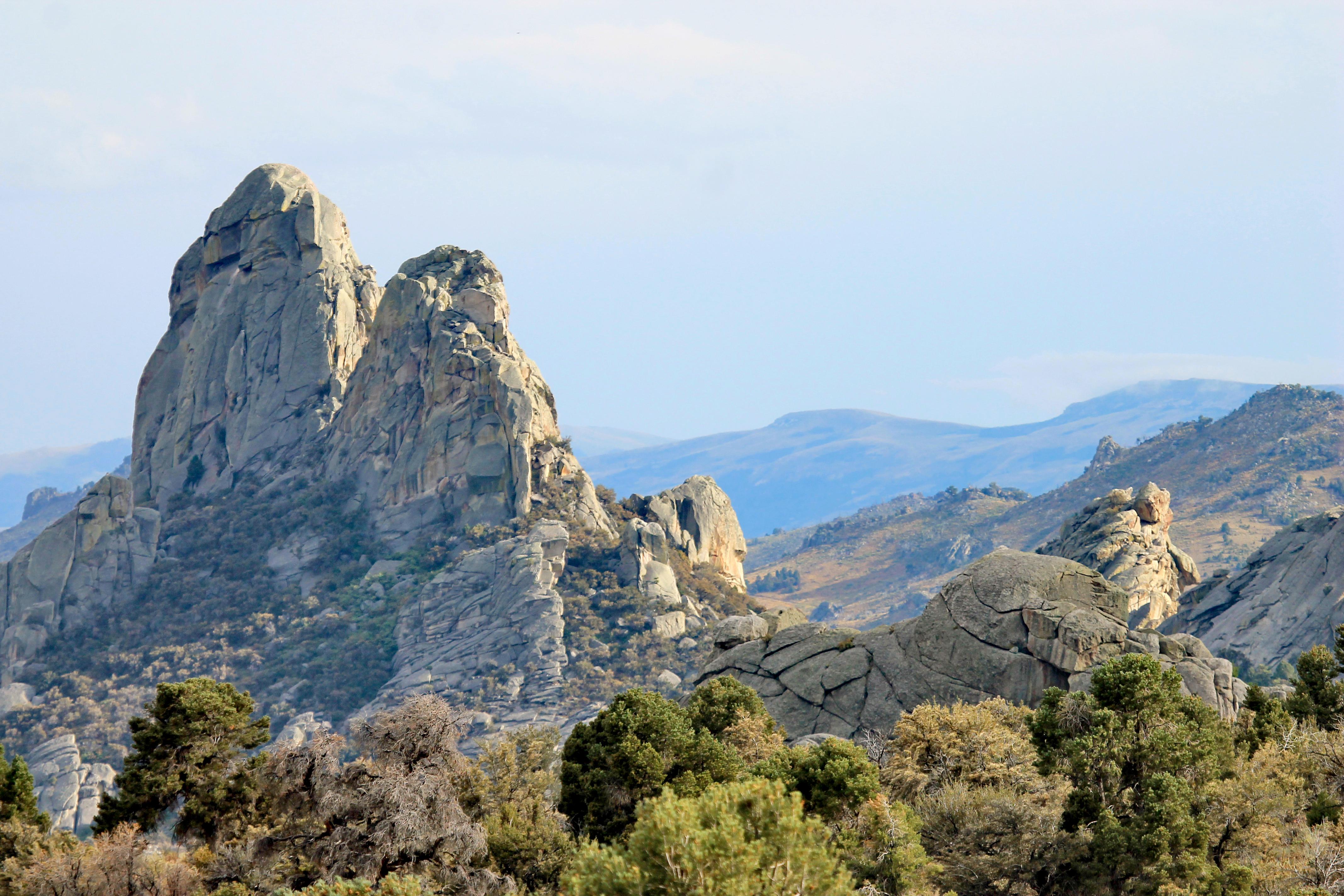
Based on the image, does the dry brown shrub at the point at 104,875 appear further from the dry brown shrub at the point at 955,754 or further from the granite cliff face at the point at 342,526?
the granite cliff face at the point at 342,526

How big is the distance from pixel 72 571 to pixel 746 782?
12090 cm

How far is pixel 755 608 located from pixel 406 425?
45.3m

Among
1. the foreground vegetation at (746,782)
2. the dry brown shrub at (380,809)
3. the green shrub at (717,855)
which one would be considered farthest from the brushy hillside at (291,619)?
the green shrub at (717,855)

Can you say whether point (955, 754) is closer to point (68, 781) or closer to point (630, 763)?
point (630, 763)

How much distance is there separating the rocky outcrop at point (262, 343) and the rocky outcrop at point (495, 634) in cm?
3692

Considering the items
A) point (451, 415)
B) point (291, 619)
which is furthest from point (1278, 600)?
point (291, 619)

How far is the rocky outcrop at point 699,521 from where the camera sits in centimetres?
12988

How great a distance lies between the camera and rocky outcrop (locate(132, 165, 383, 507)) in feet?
472

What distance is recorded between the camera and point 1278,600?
81.2 metres

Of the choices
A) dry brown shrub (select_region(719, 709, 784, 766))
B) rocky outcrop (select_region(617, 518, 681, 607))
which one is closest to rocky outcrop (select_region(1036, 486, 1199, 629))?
rocky outcrop (select_region(617, 518, 681, 607))

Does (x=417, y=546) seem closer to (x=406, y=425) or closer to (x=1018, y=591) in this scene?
(x=406, y=425)

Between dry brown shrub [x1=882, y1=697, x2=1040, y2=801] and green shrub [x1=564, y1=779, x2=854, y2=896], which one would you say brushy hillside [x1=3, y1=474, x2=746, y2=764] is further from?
green shrub [x1=564, y1=779, x2=854, y2=896]

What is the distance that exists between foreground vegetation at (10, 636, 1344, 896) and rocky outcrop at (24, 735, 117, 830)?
56.3m

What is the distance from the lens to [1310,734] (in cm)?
4112
